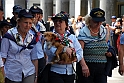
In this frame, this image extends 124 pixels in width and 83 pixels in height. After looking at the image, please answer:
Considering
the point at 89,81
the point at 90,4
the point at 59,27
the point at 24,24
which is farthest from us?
the point at 90,4

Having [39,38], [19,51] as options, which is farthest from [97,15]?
[19,51]

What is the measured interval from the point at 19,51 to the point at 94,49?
4.51 feet

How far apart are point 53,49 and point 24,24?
1.86 feet

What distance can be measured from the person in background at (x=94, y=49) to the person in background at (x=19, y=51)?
106 centimetres

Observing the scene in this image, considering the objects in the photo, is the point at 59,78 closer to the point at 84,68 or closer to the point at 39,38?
the point at 84,68

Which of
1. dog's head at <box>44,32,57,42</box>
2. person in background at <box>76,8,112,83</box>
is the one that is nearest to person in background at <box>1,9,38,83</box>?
dog's head at <box>44,32,57,42</box>

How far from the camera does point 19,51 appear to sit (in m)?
4.73

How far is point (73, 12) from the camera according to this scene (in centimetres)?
3472

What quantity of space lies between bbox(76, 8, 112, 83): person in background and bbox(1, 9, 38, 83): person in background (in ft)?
3.48

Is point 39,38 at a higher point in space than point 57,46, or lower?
higher

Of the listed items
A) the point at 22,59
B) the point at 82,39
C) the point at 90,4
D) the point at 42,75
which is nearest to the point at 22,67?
the point at 22,59

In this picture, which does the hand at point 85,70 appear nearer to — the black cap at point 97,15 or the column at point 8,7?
the black cap at point 97,15

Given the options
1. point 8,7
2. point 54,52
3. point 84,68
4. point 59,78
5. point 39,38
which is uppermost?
point 8,7

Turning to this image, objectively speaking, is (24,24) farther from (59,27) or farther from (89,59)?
(89,59)
